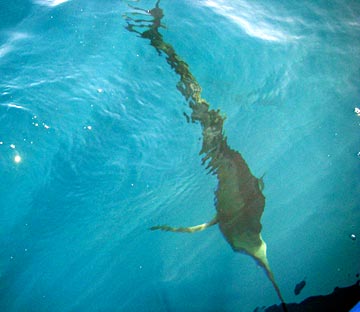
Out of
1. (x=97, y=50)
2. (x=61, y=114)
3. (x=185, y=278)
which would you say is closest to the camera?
(x=61, y=114)

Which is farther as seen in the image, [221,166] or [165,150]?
[221,166]

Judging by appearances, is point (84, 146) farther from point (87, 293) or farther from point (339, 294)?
point (339, 294)

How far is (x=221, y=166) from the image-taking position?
5.31 meters

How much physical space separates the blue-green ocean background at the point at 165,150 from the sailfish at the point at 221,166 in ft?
0.67

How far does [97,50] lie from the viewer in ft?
17.0

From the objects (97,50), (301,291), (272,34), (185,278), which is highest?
(272,34)

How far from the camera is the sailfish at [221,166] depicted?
505 centimetres

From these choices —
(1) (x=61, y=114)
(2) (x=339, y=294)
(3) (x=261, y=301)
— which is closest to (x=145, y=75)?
(1) (x=61, y=114)

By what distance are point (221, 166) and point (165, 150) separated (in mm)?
1294

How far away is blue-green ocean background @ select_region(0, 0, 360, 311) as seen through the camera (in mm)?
4781

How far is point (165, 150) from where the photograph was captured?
17.1 ft

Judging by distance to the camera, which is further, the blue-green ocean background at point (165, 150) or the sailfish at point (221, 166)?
the sailfish at point (221, 166)

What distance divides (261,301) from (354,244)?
2708 millimetres

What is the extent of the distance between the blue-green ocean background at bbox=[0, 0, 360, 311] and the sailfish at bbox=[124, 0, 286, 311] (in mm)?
205
